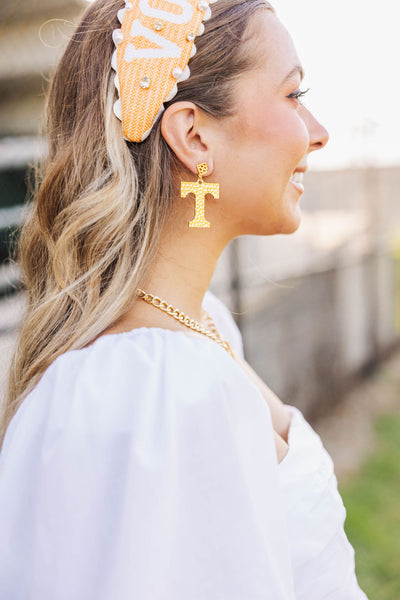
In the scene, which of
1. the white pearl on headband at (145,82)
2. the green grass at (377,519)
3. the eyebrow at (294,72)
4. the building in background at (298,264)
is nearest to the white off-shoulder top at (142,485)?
the white pearl on headband at (145,82)

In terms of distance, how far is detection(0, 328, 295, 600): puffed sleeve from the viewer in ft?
2.87

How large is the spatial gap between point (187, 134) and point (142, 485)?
71 cm

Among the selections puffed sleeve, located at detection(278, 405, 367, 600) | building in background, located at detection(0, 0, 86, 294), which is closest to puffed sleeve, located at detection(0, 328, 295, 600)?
puffed sleeve, located at detection(278, 405, 367, 600)

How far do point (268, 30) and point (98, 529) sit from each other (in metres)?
1.06

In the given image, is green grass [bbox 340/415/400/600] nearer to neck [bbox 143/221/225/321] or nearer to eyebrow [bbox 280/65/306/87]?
neck [bbox 143/221/225/321]

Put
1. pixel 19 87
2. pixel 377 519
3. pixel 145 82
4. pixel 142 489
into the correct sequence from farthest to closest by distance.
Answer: pixel 377 519, pixel 19 87, pixel 145 82, pixel 142 489

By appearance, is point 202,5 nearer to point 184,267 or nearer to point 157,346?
point 184,267

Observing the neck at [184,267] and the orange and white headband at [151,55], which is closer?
the orange and white headband at [151,55]

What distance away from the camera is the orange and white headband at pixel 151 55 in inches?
44.6

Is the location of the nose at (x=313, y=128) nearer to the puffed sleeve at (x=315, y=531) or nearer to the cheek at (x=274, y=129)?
the cheek at (x=274, y=129)

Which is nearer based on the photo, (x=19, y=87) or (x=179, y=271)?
(x=179, y=271)

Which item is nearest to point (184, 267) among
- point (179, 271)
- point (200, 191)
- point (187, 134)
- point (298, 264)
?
point (179, 271)

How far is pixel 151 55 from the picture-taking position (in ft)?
3.72

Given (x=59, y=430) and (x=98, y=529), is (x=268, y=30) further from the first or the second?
(x=98, y=529)
